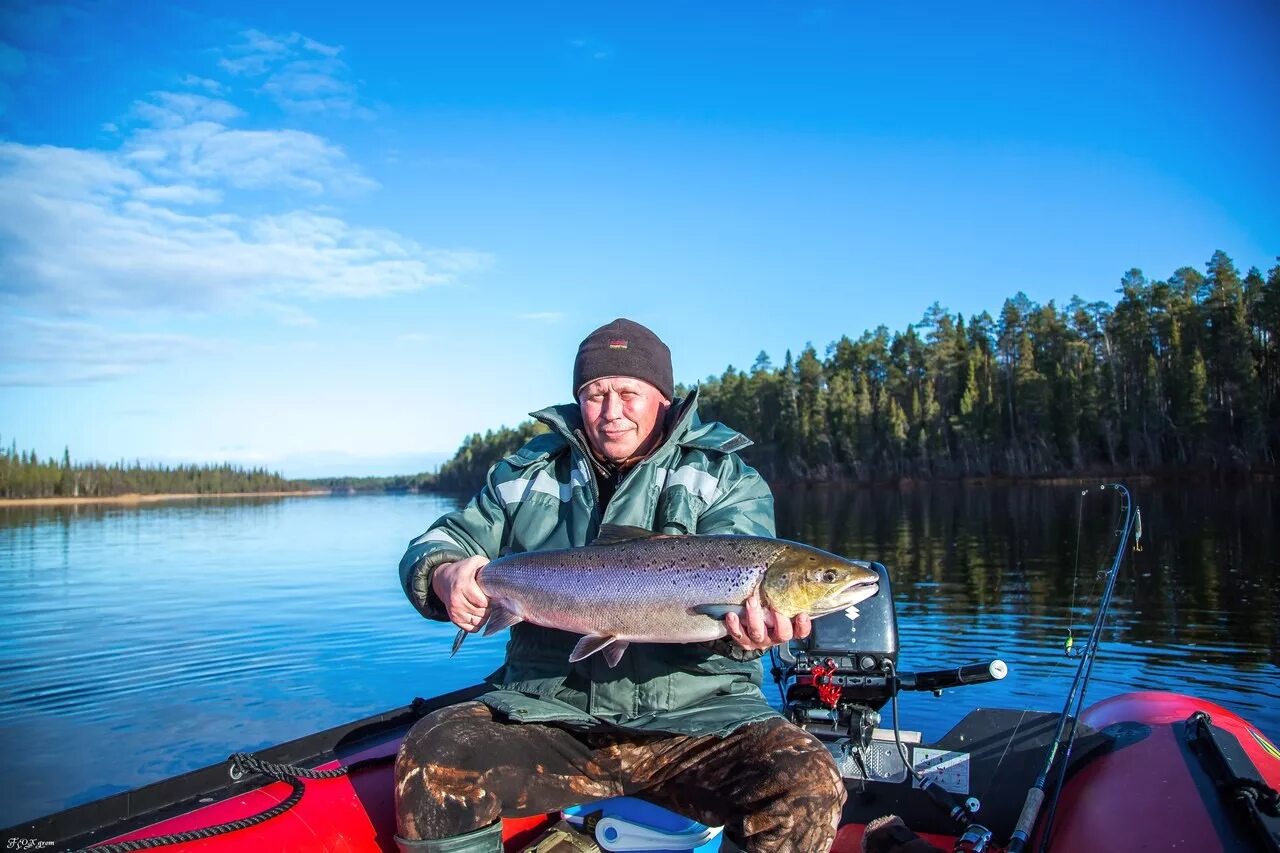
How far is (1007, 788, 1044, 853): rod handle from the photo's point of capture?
3.85 m

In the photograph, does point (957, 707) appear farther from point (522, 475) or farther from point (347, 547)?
point (347, 547)

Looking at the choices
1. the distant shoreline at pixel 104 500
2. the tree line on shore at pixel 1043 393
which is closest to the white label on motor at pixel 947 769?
the tree line on shore at pixel 1043 393

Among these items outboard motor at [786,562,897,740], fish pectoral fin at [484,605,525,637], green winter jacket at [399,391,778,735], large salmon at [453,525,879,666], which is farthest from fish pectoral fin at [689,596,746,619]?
outboard motor at [786,562,897,740]

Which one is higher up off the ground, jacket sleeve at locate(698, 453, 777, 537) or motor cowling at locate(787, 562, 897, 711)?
jacket sleeve at locate(698, 453, 777, 537)

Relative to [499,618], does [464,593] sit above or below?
above

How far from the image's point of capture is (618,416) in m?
4.74

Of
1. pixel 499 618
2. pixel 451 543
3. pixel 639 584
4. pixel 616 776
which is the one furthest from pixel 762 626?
pixel 451 543

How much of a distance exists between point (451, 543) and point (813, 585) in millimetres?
1884

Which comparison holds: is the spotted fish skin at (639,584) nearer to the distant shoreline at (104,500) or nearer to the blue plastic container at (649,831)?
the blue plastic container at (649,831)

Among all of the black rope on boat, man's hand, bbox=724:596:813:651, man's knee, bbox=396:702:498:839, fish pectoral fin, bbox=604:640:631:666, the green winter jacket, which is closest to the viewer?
the black rope on boat

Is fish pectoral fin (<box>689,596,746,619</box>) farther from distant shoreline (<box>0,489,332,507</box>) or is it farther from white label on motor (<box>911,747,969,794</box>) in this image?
distant shoreline (<box>0,489,332,507</box>)

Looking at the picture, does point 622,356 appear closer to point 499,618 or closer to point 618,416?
point 618,416

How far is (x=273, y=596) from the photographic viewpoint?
23188mm

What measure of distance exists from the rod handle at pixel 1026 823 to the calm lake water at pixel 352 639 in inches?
247
